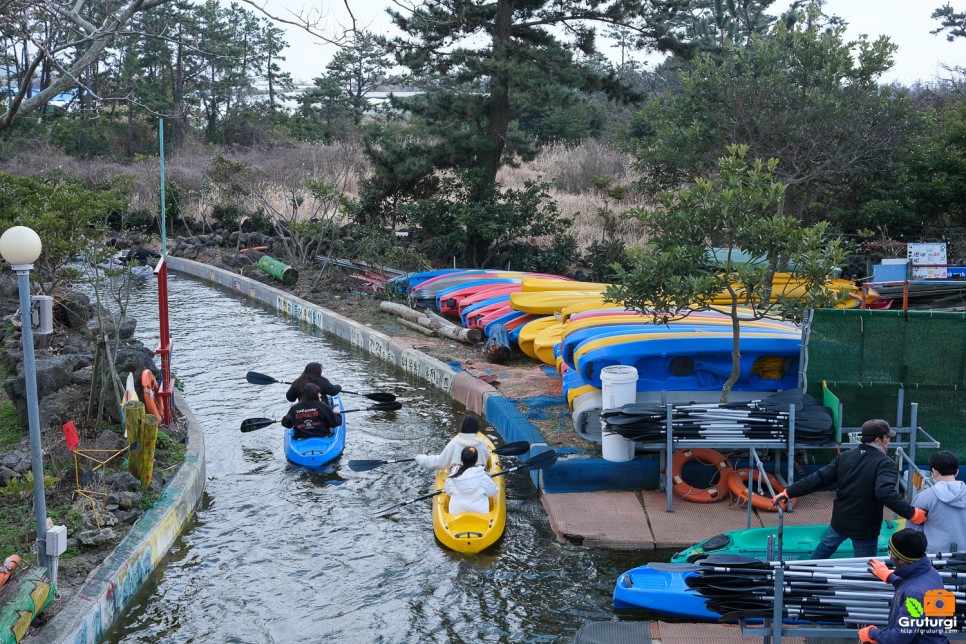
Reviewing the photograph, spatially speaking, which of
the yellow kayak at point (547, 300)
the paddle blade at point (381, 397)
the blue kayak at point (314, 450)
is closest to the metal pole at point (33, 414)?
the blue kayak at point (314, 450)

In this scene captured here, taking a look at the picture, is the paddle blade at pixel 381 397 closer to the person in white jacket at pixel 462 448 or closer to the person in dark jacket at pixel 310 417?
the person in dark jacket at pixel 310 417

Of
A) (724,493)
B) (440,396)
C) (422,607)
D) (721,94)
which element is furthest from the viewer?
(721,94)

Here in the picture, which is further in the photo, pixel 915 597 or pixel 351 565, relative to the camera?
pixel 351 565

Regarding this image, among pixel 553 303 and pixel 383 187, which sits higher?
pixel 383 187

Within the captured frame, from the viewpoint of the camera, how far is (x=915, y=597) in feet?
17.5

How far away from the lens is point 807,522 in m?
9.30

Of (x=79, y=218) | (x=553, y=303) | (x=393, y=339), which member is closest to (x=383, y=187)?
(x=393, y=339)

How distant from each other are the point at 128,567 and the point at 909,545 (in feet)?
20.1

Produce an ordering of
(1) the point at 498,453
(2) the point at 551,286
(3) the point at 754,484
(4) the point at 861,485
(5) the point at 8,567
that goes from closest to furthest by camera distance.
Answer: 1. (5) the point at 8,567
2. (4) the point at 861,485
3. (3) the point at 754,484
4. (1) the point at 498,453
5. (2) the point at 551,286

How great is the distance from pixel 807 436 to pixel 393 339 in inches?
411

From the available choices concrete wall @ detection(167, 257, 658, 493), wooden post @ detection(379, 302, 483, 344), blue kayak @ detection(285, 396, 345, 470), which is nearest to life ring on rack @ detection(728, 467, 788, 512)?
concrete wall @ detection(167, 257, 658, 493)

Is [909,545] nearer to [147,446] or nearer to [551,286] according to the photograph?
[147,446]

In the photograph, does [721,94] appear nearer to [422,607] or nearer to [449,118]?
[449,118]

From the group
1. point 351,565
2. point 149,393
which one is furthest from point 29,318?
point 149,393
